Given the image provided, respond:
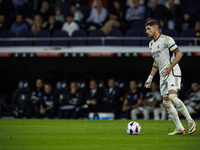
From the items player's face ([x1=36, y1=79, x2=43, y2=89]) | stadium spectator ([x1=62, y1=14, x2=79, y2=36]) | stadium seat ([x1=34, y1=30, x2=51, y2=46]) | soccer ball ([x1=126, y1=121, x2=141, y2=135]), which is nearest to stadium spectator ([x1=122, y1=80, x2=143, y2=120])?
player's face ([x1=36, y1=79, x2=43, y2=89])

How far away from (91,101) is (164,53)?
289 inches

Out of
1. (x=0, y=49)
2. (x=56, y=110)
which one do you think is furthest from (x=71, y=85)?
(x=0, y=49)

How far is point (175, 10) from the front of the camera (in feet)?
53.9

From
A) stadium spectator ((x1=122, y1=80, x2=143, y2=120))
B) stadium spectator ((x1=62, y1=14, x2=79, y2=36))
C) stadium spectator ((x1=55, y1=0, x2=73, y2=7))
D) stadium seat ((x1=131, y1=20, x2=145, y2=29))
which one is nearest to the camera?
stadium spectator ((x1=122, y1=80, x2=143, y2=120))

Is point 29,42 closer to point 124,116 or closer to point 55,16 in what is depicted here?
point 55,16

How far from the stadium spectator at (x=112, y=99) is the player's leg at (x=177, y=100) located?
6.93 meters

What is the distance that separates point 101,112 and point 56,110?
1.88m

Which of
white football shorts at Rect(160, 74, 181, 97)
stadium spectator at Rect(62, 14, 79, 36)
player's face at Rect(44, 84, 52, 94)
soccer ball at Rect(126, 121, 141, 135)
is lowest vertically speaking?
player's face at Rect(44, 84, 52, 94)

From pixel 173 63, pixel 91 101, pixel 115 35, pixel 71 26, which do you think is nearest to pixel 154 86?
pixel 91 101

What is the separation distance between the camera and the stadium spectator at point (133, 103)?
13.8 metres

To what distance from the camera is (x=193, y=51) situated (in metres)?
13.9

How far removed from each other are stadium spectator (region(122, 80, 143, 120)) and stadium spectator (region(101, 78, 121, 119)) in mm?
306

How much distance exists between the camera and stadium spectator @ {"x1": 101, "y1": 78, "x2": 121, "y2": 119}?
14.0 m

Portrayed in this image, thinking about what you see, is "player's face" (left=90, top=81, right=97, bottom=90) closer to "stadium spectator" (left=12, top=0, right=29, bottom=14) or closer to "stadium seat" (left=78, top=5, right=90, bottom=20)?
"stadium seat" (left=78, top=5, right=90, bottom=20)
